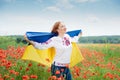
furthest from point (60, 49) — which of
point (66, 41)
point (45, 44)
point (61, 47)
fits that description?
point (45, 44)

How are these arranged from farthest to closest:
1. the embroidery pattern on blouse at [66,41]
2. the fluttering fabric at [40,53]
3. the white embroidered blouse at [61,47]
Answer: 1. the fluttering fabric at [40,53]
2. the embroidery pattern on blouse at [66,41]
3. the white embroidered blouse at [61,47]

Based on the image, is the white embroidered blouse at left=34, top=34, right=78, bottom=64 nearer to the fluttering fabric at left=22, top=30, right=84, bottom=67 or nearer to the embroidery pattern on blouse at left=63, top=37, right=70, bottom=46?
the embroidery pattern on blouse at left=63, top=37, right=70, bottom=46

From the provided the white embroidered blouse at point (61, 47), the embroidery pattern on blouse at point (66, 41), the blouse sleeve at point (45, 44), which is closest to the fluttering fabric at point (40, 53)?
the blouse sleeve at point (45, 44)

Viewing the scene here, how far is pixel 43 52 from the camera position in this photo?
8.07m

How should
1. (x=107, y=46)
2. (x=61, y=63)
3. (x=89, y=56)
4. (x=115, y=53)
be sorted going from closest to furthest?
(x=61, y=63)
(x=89, y=56)
(x=115, y=53)
(x=107, y=46)

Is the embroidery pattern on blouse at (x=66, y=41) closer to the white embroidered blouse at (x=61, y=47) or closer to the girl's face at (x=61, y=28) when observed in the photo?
the white embroidered blouse at (x=61, y=47)

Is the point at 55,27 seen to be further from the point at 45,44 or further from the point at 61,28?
the point at 45,44

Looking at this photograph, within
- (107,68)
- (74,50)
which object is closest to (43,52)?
(74,50)

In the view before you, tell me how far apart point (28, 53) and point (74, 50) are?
1170mm

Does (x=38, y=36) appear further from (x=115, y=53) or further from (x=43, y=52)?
(x=115, y=53)

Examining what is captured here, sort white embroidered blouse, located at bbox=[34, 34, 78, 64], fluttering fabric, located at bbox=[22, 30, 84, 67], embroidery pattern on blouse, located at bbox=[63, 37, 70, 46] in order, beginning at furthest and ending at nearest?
fluttering fabric, located at bbox=[22, 30, 84, 67]
embroidery pattern on blouse, located at bbox=[63, 37, 70, 46]
white embroidered blouse, located at bbox=[34, 34, 78, 64]

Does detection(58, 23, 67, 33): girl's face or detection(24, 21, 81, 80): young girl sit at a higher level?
detection(58, 23, 67, 33): girl's face

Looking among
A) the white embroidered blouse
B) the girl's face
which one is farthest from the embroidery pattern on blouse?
the girl's face

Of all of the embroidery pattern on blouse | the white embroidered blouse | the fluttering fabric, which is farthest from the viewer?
the fluttering fabric
